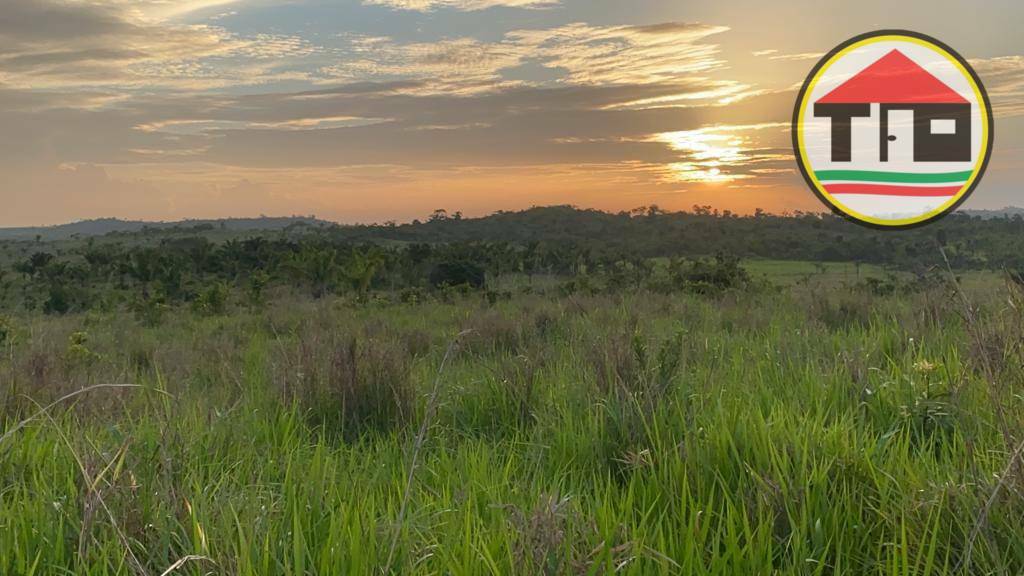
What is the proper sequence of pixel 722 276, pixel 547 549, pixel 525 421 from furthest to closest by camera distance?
pixel 722 276 < pixel 525 421 < pixel 547 549

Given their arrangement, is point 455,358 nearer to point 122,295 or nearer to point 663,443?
point 663,443

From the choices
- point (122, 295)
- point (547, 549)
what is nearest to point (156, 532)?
point (547, 549)

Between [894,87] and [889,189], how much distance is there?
92 centimetres

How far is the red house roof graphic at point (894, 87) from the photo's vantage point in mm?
5750

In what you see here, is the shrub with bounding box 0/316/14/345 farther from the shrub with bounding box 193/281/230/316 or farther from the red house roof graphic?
the red house roof graphic

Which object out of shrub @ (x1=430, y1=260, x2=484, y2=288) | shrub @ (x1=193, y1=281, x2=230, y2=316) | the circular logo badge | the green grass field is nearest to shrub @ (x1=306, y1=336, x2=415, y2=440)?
the green grass field

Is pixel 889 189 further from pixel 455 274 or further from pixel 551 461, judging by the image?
pixel 455 274

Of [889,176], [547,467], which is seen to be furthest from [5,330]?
[889,176]

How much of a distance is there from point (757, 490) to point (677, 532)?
0.35 m

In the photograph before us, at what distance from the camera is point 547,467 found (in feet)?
10.6

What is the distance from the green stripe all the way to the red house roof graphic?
0.66 m

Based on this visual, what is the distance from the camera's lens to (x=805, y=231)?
62938 millimetres

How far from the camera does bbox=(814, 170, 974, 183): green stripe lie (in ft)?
20.6

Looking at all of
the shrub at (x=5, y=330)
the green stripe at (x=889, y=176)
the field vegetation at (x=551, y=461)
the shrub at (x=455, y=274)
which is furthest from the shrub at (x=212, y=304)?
the green stripe at (x=889, y=176)
